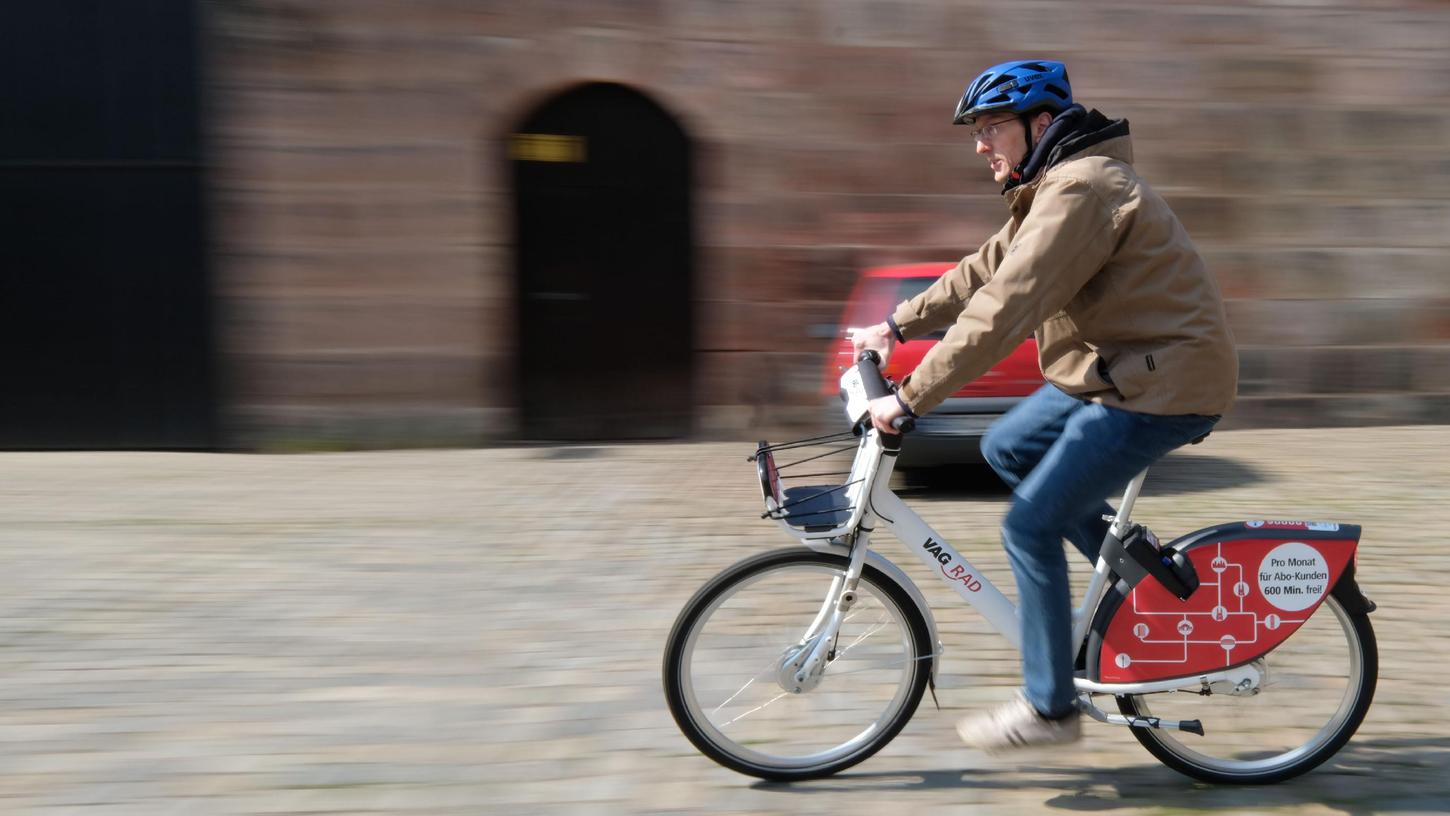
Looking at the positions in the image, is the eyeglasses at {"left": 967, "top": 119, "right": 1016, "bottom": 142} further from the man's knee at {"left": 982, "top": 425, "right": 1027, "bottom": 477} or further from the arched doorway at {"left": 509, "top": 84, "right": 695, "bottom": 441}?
the arched doorway at {"left": 509, "top": 84, "right": 695, "bottom": 441}

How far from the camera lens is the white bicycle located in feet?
10.4

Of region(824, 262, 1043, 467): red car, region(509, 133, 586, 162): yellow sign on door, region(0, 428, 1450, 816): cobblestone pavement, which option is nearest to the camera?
region(0, 428, 1450, 816): cobblestone pavement

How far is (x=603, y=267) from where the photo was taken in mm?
10062

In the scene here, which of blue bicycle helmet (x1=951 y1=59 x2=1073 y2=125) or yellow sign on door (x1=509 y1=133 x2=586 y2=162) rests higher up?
blue bicycle helmet (x1=951 y1=59 x2=1073 y2=125)

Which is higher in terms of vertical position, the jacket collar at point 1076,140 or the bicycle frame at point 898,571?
the jacket collar at point 1076,140

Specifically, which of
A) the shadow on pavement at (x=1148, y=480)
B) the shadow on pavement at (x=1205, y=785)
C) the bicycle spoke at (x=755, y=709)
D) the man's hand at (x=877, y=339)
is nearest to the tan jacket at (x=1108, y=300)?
the man's hand at (x=877, y=339)

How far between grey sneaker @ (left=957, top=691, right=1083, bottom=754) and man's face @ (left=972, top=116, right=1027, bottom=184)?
1.27m

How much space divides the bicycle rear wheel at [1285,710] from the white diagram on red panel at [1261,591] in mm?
79

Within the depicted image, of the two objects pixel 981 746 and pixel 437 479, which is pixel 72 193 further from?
pixel 981 746

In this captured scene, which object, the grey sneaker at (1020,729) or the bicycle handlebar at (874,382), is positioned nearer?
the bicycle handlebar at (874,382)

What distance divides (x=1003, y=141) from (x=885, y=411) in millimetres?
696

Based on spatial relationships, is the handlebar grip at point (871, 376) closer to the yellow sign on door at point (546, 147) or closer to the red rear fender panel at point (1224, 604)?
the red rear fender panel at point (1224, 604)

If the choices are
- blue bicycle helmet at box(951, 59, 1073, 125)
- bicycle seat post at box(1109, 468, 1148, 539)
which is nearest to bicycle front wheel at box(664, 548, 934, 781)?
bicycle seat post at box(1109, 468, 1148, 539)

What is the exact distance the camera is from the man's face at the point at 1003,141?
306 cm
